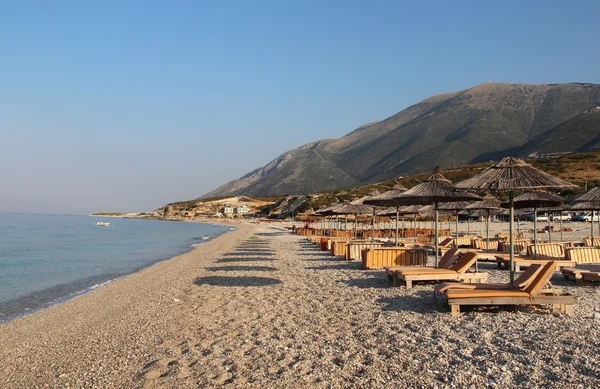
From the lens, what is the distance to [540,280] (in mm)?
7199

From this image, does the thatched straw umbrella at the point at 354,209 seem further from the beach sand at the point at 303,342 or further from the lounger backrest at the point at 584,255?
the lounger backrest at the point at 584,255

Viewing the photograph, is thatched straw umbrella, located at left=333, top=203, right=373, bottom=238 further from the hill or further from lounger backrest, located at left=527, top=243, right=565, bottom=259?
the hill

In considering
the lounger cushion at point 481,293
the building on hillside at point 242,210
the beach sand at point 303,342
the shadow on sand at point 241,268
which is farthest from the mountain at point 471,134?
the lounger cushion at point 481,293

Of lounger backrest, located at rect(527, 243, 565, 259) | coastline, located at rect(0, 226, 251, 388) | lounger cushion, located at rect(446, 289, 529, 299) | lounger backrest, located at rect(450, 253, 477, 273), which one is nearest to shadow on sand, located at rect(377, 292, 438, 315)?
lounger cushion, located at rect(446, 289, 529, 299)

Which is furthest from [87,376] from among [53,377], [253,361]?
[253,361]

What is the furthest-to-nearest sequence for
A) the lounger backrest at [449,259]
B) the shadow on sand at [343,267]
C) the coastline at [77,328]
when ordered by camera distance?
the shadow on sand at [343,267] < the lounger backrest at [449,259] < the coastline at [77,328]

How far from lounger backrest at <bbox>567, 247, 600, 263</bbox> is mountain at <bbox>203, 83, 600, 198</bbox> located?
109261 mm

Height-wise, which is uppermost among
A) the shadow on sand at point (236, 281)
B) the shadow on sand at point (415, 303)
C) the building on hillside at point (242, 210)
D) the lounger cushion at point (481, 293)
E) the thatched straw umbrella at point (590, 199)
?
the building on hillside at point (242, 210)

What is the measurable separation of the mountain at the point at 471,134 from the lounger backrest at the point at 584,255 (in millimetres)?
109261

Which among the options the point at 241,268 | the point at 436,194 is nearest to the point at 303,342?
the point at 436,194

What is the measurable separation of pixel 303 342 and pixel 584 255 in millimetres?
9085

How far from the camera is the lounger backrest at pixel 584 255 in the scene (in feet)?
39.3

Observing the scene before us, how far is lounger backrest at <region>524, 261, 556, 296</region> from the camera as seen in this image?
7117 millimetres

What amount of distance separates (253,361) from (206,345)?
46.9 inches
